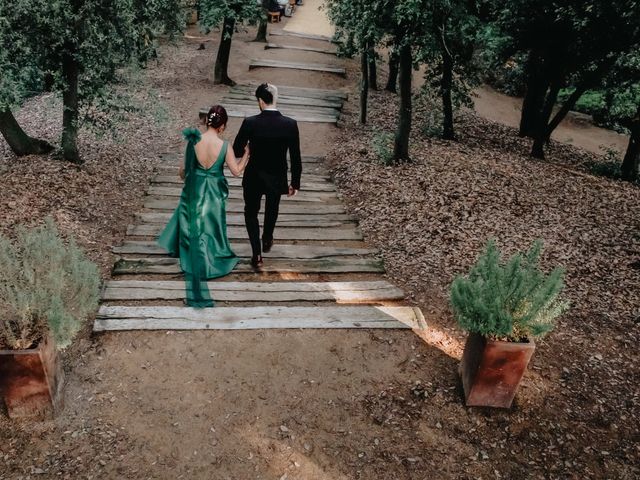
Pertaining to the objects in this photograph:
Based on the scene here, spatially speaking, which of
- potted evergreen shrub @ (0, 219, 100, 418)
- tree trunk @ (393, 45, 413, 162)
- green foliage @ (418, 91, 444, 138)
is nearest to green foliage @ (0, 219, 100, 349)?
potted evergreen shrub @ (0, 219, 100, 418)

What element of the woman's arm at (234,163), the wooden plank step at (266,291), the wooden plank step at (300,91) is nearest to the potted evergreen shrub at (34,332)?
the wooden plank step at (266,291)

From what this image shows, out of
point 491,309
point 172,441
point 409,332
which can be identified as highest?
point 491,309

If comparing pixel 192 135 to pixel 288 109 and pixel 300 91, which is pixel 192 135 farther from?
pixel 300 91

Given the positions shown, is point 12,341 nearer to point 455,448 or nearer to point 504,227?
point 455,448

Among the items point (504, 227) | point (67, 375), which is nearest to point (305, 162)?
point (504, 227)

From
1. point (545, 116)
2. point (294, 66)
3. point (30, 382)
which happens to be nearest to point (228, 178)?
point (30, 382)

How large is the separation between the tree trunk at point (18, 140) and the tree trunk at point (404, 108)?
7.07 meters

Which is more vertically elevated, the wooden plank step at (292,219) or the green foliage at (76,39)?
the green foliage at (76,39)

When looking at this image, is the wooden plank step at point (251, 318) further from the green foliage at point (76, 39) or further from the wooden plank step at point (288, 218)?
the green foliage at point (76, 39)

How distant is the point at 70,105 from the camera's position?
891 cm

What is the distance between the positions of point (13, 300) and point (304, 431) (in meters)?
2.63

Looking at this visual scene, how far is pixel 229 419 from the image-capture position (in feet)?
14.7

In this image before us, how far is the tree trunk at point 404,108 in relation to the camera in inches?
380

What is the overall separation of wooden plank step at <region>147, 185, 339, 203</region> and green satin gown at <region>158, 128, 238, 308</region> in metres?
3.06
